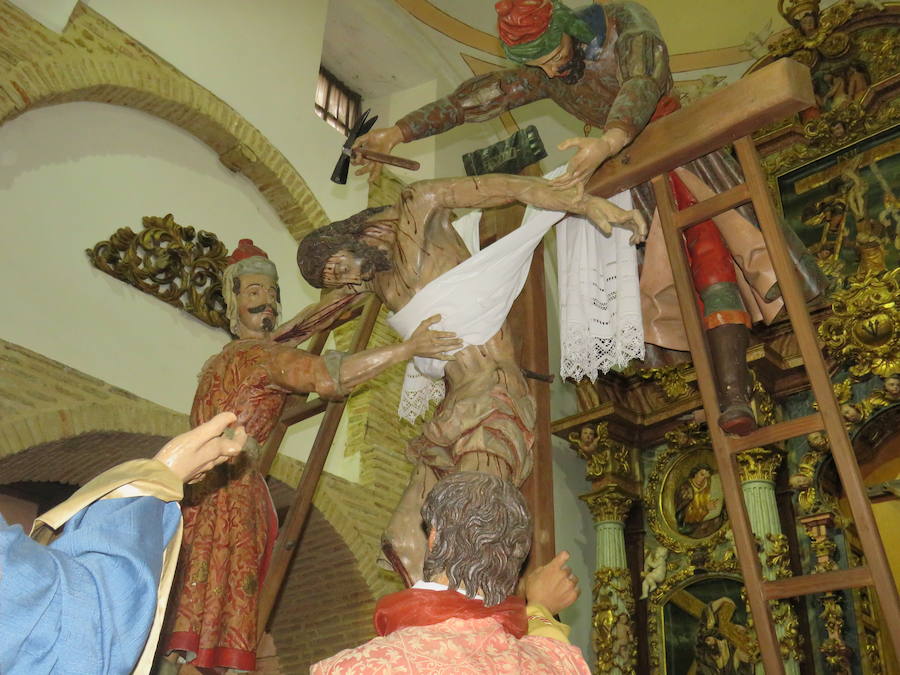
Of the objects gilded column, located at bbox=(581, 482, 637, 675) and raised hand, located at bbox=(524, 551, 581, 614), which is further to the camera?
gilded column, located at bbox=(581, 482, 637, 675)

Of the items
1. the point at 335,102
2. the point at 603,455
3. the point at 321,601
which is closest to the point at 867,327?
the point at 603,455

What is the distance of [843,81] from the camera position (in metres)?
8.83

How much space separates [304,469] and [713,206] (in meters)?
1.80

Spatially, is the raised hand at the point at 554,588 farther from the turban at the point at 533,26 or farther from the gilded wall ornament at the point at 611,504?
the gilded wall ornament at the point at 611,504

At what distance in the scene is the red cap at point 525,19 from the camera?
3.60m

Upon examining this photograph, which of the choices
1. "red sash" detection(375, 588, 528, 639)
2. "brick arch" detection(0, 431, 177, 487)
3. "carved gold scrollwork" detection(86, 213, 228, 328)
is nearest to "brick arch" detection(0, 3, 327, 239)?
"carved gold scrollwork" detection(86, 213, 228, 328)

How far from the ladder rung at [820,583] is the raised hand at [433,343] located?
3.98 feet

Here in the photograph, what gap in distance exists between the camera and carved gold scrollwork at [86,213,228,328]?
633 centimetres

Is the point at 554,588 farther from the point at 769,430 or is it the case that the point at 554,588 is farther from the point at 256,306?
the point at 256,306

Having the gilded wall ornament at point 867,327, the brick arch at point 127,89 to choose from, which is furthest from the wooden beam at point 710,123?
the gilded wall ornament at point 867,327

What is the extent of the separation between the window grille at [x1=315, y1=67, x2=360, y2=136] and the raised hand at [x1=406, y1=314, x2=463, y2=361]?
594 cm

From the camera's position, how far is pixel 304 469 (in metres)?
3.78

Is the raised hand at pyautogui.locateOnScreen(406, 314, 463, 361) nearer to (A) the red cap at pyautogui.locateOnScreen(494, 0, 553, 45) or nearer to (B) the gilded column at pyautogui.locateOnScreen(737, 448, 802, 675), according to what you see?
(A) the red cap at pyautogui.locateOnScreen(494, 0, 553, 45)

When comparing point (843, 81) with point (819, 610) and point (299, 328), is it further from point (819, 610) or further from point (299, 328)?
point (299, 328)
